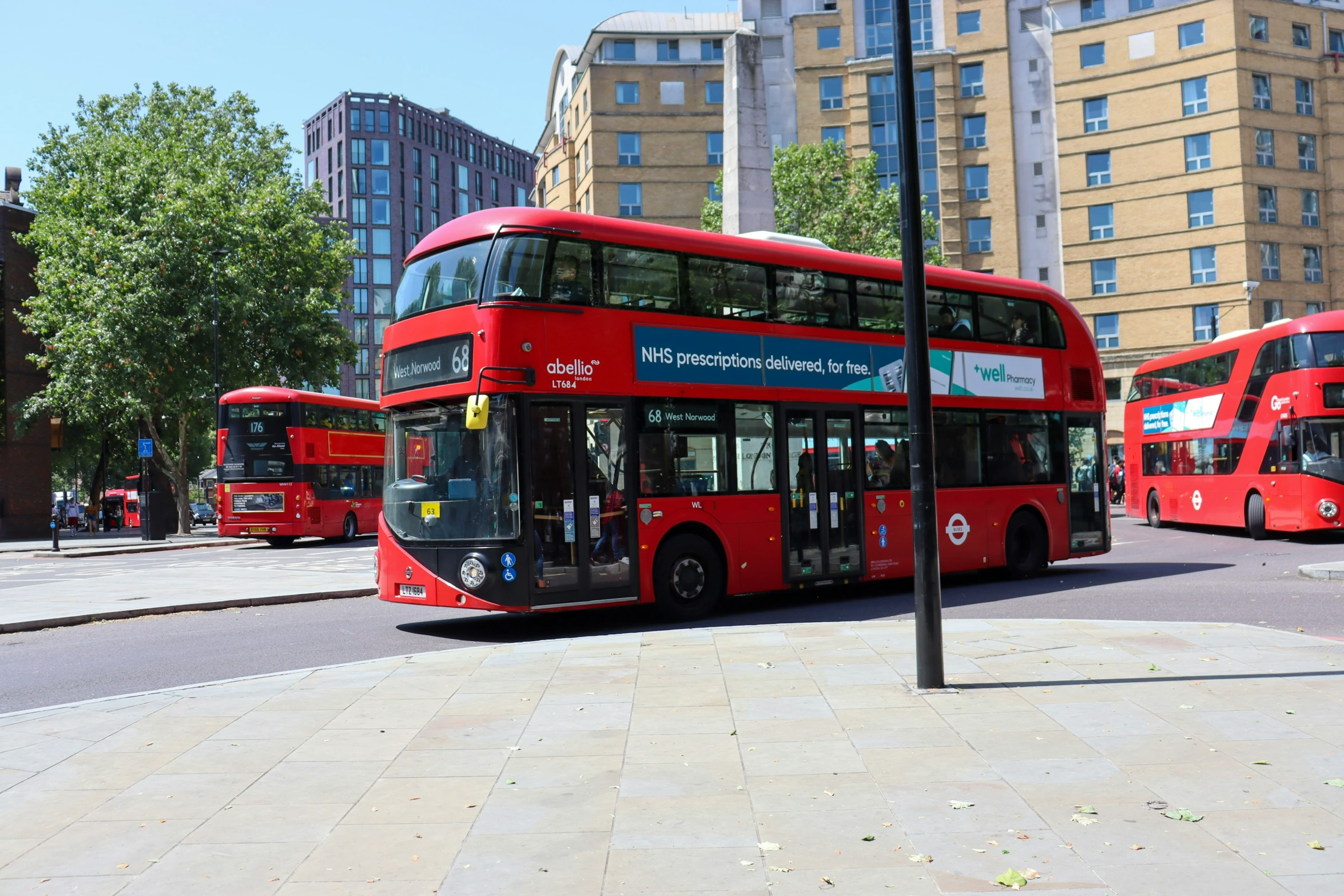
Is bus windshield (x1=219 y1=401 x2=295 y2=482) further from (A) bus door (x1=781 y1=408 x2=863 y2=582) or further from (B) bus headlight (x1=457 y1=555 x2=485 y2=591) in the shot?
(B) bus headlight (x1=457 y1=555 x2=485 y2=591)

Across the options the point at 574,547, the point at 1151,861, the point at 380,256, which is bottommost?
the point at 1151,861

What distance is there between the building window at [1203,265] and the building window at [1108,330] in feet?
12.2

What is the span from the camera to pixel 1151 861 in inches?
163

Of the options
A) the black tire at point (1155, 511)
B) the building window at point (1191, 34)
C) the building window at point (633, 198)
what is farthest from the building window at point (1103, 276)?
the black tire at point (1155, 511)

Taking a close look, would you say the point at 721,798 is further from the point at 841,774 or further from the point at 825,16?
the point at 825,16

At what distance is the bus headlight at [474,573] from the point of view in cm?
1061

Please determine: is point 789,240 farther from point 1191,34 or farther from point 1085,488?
point 1191,34

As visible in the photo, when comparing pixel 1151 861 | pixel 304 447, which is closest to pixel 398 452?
pixel 1151 861

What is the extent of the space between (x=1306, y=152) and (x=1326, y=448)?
3902 cm

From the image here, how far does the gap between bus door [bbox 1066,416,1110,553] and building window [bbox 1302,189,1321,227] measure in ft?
142

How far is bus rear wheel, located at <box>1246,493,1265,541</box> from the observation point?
22.1 meters

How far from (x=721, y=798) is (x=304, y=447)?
84.9 feet

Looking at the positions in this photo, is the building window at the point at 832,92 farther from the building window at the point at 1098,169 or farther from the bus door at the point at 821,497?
the bus door at the point at 821,497

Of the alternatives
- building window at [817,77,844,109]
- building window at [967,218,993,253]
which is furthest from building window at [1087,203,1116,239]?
building window at [817,77,844,109]
